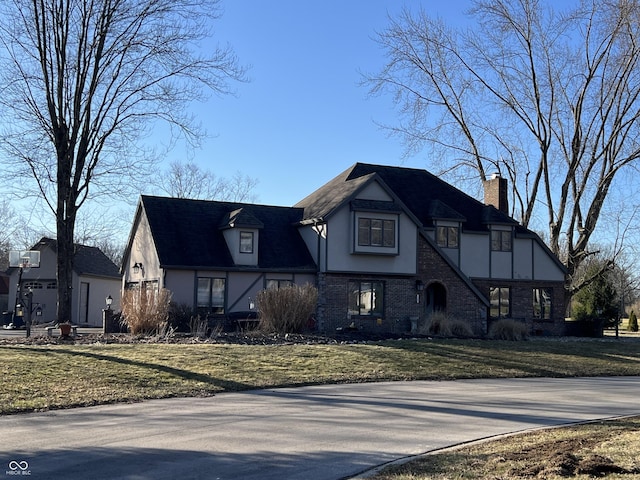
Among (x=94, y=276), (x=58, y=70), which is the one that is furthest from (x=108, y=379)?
(x=94, y=276)

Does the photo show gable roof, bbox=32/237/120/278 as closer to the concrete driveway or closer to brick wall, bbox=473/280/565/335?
brick wall, bbox=473/280/565/335

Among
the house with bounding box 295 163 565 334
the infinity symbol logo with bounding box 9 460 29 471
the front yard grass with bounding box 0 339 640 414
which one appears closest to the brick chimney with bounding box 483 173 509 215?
the house with bounding box 295 163 565 334

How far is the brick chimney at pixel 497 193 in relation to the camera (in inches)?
1591

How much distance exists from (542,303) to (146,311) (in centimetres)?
2220

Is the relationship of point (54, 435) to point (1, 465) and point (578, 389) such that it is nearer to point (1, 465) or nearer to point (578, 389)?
point (1, 465)

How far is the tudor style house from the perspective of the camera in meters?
30.2

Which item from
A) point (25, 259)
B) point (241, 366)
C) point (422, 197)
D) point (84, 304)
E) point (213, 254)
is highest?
point (422, 197)

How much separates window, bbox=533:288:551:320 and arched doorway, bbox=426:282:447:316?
20.5 feet

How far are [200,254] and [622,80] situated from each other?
2468 centimetres

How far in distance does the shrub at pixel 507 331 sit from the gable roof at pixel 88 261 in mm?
23010

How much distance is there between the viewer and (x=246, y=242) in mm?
31078

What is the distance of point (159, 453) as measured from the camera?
9.18 metres

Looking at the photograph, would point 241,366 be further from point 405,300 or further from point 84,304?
point 84,304

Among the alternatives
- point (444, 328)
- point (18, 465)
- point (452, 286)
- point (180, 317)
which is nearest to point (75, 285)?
point (180, 317)
